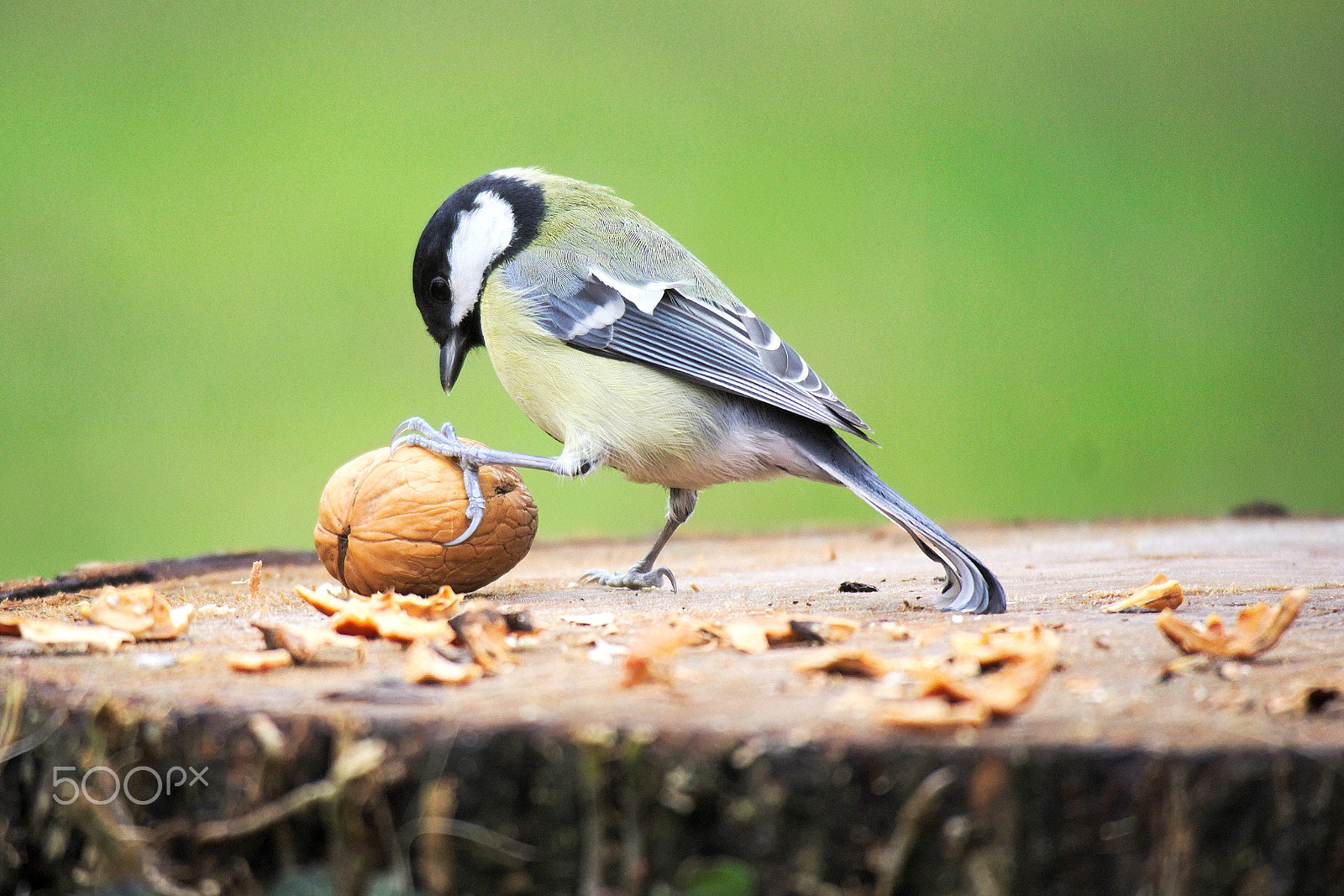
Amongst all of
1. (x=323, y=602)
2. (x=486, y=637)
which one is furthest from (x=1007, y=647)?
(x=323, y=602)

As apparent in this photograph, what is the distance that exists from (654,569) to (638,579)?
0.06m

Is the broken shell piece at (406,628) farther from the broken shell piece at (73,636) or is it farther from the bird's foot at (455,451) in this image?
the bird's foot at (455,451)

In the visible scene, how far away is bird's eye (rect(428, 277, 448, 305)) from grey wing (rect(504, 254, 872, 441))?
0.61 ft

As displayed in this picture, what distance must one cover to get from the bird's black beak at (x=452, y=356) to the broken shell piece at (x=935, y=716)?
161 centimetres

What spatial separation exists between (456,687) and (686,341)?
111 cm

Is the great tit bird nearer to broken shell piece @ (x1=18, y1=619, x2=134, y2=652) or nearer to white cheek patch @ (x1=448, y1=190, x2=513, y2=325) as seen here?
white cheek patch @ (x1=448, y1=190, x2=513, y2=325)

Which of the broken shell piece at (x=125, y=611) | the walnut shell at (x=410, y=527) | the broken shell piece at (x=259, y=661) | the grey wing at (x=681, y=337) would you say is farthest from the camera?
the grey wing at (x=681, y=337)

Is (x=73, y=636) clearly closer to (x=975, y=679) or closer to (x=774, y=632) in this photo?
(x=774, y=632)

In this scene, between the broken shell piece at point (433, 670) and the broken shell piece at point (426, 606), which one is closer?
the broken shell piece at point (433, 670)

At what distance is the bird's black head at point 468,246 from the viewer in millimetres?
2146

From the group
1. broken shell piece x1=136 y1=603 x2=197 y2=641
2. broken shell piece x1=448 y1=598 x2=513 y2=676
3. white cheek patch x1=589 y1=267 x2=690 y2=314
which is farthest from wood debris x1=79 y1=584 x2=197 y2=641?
white cheek patch x1=589 y1=267 x2=690 y2=314

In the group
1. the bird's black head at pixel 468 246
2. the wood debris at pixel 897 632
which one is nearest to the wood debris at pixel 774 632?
the wood debris at pixel 897 632

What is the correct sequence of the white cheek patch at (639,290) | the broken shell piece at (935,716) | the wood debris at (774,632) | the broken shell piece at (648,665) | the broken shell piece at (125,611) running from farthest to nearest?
the white cheek patch at (639,290)
the broken shell piece at (125,611)
the wood debris at (774,632)
the broken shell piece at (648,665)
the broken shell piece at (935,716)

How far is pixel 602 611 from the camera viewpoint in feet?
5.05
